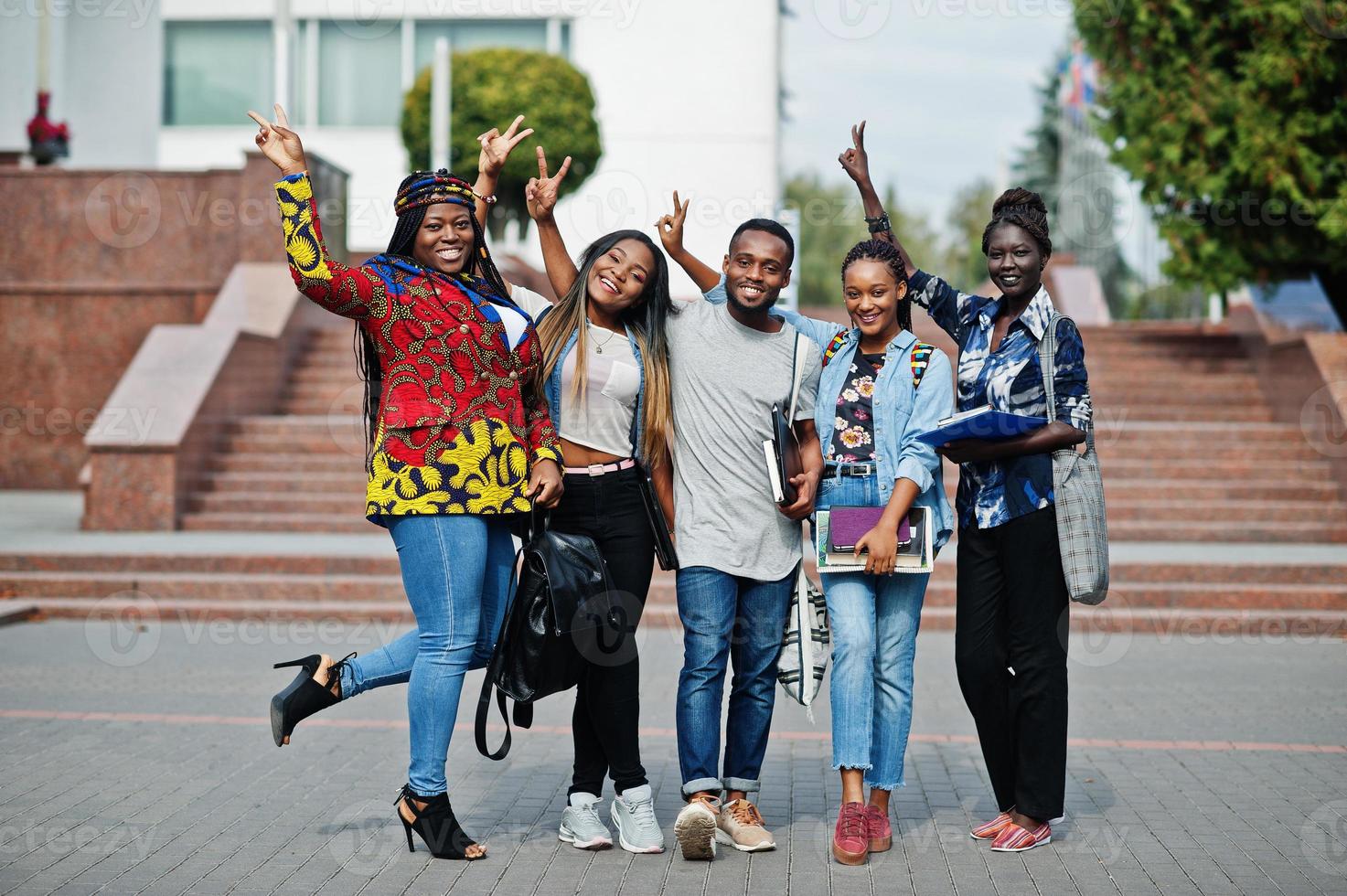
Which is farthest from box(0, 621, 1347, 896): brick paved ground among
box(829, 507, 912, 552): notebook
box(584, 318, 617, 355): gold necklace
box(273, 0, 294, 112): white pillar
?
box(273, 0, 294, 112): white pillar

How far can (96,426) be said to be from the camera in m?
11.4

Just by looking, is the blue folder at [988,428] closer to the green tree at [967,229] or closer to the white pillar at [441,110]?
the white pillar at [441,110]

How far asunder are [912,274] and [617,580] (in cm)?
143

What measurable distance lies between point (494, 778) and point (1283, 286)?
42.6 feet

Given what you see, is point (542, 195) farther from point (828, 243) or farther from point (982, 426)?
point (828, 243)

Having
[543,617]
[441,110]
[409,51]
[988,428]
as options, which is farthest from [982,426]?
[409,51]

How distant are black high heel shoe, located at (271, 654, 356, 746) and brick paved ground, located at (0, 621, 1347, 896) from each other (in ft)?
1.30

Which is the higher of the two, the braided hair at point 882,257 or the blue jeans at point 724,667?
the braided hair at point 882,257

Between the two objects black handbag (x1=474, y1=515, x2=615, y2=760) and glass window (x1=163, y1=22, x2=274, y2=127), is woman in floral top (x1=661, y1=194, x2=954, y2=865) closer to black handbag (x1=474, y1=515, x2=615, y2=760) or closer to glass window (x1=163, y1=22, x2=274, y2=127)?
black handbag (x1=474, y1=515, x2=615, y2=760)

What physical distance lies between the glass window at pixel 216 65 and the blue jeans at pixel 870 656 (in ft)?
70.6

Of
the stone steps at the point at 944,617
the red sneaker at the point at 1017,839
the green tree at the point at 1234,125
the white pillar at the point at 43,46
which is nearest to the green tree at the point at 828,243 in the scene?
the white pillar at the point at 43,46

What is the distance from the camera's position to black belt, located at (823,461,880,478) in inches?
176

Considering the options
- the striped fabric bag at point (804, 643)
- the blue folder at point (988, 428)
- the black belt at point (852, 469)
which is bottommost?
the striped fabric bag at point (804, 643)

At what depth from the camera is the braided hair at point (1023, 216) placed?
450 cm
